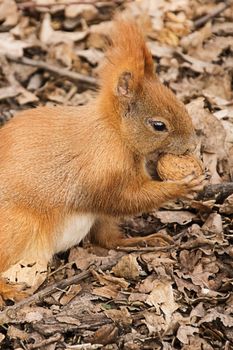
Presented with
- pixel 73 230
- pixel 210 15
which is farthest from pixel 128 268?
pixel 210 15

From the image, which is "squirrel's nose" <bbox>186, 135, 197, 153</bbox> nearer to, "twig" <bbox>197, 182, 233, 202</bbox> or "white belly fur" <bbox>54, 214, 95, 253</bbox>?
"twig" <bbox>197, 182, 233, 202</bbox>

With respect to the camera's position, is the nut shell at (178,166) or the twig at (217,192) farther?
the twig at (217,192)

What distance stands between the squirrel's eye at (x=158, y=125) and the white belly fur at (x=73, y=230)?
751mm

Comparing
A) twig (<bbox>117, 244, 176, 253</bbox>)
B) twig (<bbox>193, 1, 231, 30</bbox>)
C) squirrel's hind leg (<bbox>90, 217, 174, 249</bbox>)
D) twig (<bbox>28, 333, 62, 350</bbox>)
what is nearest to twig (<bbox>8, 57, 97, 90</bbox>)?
twig (<bbox>193, 1, 231, 30</bbox>)

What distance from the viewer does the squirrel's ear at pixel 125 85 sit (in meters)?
4.31

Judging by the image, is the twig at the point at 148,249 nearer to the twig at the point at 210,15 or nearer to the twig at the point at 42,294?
the twig at the point at 42,294

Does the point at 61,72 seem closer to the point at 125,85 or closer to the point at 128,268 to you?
the point at 125,85

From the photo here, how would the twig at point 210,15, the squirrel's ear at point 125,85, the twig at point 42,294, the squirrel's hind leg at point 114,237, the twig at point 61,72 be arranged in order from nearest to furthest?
the twig at point 42,294 → the squirrel's ear at point 125,85 → the squirrel's hind leg at point 114,237 → the twig at point 61,72 → the twig at point 210,15

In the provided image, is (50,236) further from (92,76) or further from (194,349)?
(92,76)

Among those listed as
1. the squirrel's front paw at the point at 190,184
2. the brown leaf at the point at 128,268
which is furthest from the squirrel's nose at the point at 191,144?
the brown leaf at the point at 128,268

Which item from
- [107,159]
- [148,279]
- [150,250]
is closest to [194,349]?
[148,279]

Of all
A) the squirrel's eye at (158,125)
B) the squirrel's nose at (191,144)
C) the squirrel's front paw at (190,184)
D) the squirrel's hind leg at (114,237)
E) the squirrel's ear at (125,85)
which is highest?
the squirrel's ear at (125,85)

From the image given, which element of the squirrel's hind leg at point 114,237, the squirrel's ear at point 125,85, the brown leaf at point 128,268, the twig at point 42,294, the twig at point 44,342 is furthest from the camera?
the squirrel's hind leg at point 114,237

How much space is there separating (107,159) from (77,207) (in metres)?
0.38
